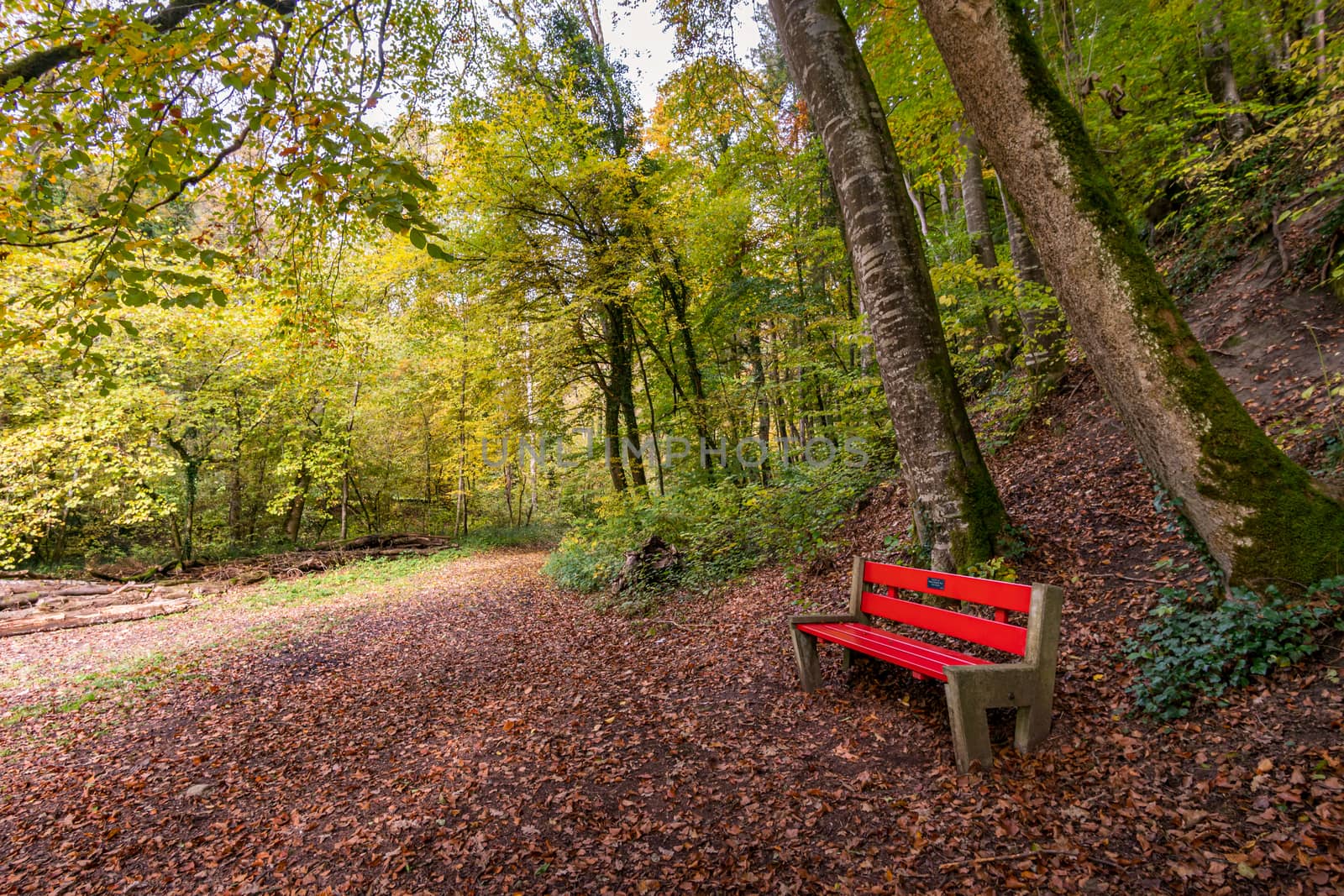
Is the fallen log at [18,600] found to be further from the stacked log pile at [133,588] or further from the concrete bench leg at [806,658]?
the concrete bench leg at [806,658]

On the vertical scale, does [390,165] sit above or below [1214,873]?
above

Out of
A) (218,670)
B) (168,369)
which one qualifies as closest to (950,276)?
(218,670)

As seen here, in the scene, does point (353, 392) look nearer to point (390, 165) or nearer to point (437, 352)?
point (437, 352)

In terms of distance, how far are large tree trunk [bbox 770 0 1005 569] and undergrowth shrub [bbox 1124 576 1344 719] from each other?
4.60ft

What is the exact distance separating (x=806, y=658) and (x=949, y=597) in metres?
1.10

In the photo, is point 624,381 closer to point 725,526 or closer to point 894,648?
point 725,526

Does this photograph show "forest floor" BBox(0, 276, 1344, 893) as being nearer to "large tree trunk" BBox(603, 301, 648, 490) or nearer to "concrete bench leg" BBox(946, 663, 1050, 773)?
"concrete bench leg" BBox(946, 663, 1050, 773)

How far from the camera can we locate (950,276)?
7086 millimetres

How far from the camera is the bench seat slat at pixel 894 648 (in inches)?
120

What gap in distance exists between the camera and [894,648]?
135 inches

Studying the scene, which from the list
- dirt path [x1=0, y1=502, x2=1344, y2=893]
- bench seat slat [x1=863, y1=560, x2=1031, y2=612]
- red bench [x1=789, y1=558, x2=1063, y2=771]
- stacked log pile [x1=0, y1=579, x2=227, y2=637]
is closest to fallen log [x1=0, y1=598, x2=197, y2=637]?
stacked log pile [x1=0, y1=579, x2=227, y2=637]

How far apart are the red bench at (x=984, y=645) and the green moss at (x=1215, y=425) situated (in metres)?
1.15

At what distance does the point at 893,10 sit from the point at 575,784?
938 centimetres

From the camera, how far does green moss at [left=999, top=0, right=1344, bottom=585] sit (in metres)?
2.84
